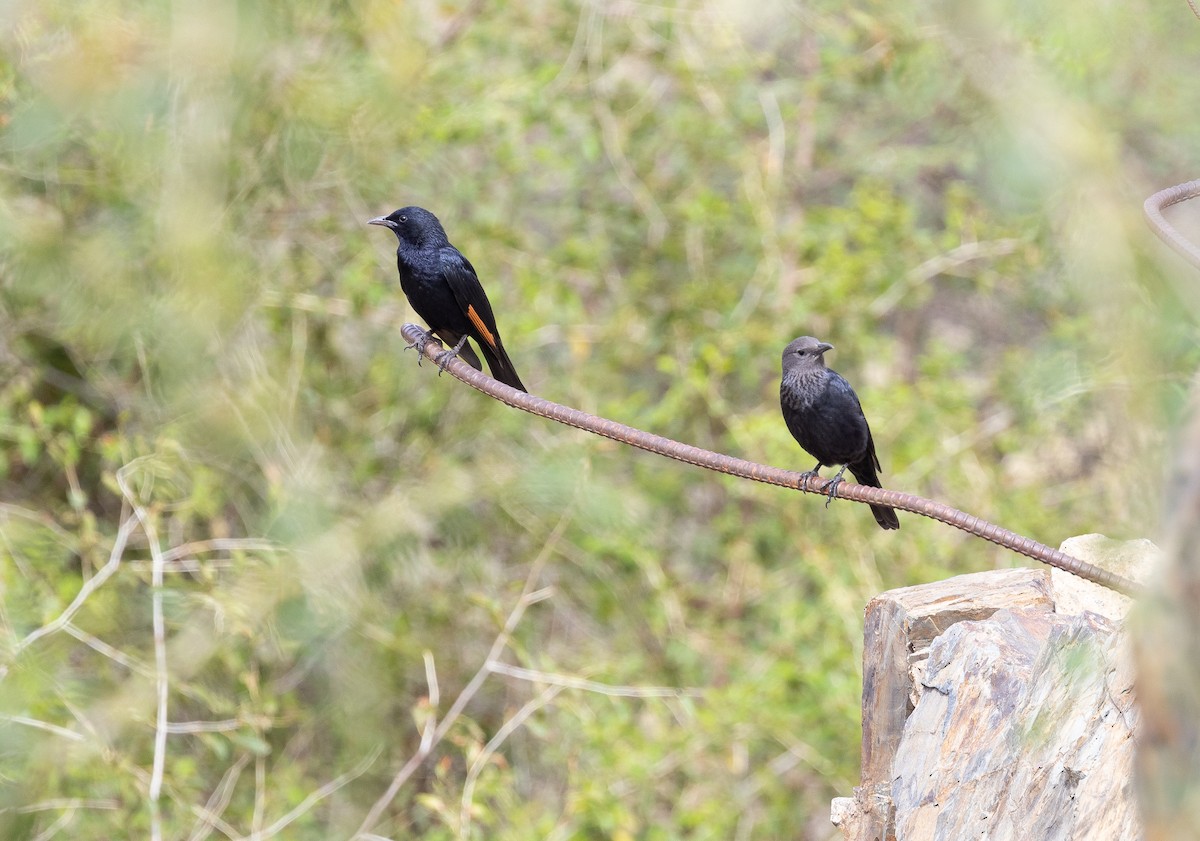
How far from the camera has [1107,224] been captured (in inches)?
118

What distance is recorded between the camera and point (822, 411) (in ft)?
12.3

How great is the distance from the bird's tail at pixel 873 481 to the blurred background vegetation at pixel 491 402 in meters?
0.88

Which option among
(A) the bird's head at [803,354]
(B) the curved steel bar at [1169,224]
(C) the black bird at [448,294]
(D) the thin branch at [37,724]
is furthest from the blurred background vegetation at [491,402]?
(B) the curved steel bar at [1169,224]

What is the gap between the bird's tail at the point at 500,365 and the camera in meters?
3.66

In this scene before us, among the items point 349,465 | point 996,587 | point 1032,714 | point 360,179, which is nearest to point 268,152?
point 360,179

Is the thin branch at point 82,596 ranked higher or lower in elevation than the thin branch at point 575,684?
higher

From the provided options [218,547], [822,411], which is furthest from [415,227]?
[218,547]

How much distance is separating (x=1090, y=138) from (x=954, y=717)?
2.43 m

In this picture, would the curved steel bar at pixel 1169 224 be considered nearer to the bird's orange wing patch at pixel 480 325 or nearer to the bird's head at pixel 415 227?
the bird's orange wing patch at pixel 480 325

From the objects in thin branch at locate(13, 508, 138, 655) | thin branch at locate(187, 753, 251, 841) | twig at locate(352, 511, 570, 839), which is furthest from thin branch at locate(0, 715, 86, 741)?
twig at locate(352, 511, 570, 839)

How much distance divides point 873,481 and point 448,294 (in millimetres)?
1456

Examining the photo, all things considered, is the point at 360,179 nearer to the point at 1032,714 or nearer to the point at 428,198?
the point at 428,198

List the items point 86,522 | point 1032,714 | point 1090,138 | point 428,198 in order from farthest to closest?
1. point 428,198
2. point 86,522
3. point 1090,138
4. point 1032,714

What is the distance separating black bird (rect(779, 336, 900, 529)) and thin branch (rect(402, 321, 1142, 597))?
4.04 feet
